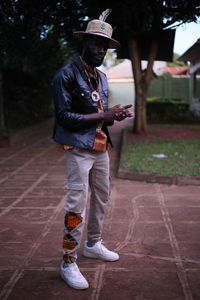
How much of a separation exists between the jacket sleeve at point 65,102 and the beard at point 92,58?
21cm

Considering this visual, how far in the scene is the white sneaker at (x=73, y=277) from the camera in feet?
8.47

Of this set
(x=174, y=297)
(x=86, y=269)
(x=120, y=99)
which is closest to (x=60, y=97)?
(x=86, y=269)

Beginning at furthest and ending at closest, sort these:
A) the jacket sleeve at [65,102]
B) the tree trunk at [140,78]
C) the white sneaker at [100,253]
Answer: the tree trunk at [140,78], the white sneaker at [100,253], the jacket sleeve at [65,102]

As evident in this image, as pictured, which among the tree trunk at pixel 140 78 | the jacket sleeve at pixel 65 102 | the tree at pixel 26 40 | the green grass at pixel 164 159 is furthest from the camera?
the tree trunk at pixel 140 78

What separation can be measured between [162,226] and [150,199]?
1.03 m

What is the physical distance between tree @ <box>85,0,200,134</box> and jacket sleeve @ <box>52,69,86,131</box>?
7.75 metres

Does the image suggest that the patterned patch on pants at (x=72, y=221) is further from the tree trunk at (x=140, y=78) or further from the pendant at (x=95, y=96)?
the tree trunk at (x=140, y=78)

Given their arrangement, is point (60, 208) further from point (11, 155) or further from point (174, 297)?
point (11, 155)

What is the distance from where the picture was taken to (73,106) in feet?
8.86

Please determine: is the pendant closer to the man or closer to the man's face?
the man

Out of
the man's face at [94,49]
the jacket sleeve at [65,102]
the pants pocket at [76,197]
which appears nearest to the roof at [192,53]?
the man's face at [94,49]

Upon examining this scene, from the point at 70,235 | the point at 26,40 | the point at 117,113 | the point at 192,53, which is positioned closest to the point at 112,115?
the point at 117,113

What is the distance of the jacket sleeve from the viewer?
8.41 ft

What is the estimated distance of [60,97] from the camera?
2.57 metres
